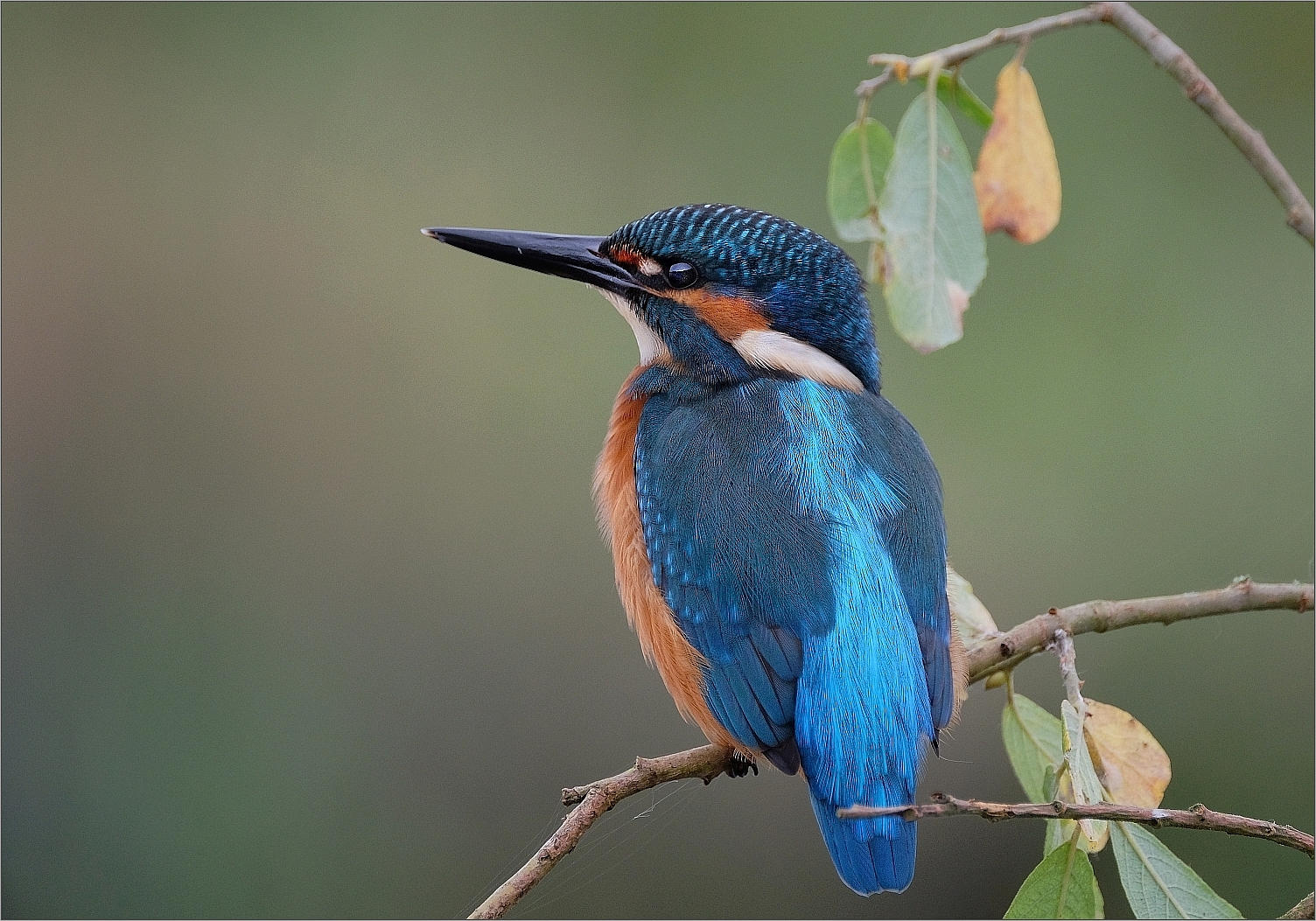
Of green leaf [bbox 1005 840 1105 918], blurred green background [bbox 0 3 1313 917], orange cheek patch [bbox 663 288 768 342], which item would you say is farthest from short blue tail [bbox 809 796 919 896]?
blurred green background [bbox 0 3 1313 917]

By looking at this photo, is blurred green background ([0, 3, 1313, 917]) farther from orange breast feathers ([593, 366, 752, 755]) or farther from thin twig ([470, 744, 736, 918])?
thin twig ([470, 744, 736, 918])

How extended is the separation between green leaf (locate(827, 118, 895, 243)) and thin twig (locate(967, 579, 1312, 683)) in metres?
0.62

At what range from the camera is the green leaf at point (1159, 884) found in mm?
1406

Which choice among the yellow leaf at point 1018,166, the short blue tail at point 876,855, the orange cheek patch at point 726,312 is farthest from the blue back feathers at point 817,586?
the yellow leaf at point 1018,166

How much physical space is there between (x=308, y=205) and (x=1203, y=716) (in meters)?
3.10

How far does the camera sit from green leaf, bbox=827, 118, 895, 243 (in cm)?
182

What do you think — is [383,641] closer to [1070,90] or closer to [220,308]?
[220,308]

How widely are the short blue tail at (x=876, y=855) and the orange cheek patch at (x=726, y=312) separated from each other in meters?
0.77

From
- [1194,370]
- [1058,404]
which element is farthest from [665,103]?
[1194,370]

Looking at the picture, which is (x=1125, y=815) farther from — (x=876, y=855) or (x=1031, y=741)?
(x=1031, y=741)

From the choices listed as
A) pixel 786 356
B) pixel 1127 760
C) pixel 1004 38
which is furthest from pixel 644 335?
pixel 1127 760

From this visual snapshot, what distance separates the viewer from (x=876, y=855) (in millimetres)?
1443

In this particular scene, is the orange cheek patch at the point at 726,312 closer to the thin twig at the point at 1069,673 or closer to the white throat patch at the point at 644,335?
the white throat patch at the point at 644,335

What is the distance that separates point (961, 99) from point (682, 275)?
481 mm
